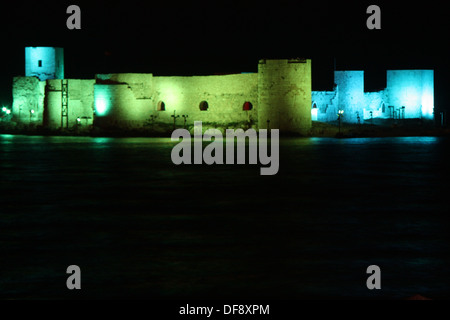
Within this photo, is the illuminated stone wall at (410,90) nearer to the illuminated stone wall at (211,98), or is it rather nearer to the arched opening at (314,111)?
the arched opening at (314,111)

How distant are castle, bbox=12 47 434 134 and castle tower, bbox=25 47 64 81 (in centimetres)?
6

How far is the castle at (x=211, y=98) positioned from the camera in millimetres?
32938

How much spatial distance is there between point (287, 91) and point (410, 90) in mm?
10847

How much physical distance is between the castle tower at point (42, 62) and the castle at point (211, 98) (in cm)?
6

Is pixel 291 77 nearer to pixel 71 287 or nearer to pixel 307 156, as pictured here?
pixel 307 156

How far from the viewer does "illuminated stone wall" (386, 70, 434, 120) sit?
40.5 metres

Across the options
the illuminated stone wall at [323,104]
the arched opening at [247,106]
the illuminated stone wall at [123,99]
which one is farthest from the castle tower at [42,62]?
the illuminated stone wall at [323,104]

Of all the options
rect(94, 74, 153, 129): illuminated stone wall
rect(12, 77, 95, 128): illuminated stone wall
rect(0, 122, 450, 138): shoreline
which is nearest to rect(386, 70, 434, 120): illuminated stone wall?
rect(0, 122, 450, 138): shoreline

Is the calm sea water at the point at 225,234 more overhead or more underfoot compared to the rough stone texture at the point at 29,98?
more underfoot

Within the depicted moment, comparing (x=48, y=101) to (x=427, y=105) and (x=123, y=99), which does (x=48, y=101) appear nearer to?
(x=123, y=99)

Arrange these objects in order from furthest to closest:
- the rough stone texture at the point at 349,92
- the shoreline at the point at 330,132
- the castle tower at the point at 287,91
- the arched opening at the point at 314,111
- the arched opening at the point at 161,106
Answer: the rough stone texture at the point at 349,92 < the arched opening at the point at 314,111 < the arched opening at the point at 161,106 < the shoreline at the point at 330,132 < the castle tower at the point at 287,91

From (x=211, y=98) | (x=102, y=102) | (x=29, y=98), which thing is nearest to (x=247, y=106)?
(x=211, y=98)

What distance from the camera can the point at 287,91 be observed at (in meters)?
32.8
